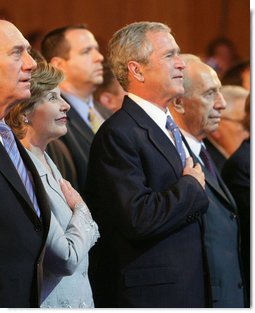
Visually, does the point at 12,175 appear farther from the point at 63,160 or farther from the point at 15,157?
the point at 63,160

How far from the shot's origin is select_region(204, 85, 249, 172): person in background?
18.1ft

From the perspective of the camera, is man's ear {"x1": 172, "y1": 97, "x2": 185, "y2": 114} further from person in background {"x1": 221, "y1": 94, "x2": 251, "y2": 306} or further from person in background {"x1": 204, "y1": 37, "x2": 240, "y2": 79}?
person in background {"x1": 204, "y1": 37, "x2": 240, "y2": 79}

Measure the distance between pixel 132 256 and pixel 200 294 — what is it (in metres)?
0.32

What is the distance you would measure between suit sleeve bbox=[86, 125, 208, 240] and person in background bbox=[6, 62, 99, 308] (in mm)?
169

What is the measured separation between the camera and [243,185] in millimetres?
4750

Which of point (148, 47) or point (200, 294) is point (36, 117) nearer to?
point (148, 47)

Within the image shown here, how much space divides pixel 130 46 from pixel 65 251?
3.38 feet

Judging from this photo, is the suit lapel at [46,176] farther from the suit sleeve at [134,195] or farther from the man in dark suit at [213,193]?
the man in dark suit at [213,193]

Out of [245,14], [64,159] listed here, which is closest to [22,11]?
[245,14]

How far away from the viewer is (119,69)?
4074mm

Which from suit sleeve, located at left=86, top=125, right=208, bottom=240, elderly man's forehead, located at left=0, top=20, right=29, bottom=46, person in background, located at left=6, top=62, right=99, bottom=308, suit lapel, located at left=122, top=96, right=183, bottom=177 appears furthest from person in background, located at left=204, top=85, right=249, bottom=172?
elderly man's forehead, located at left=0, top=20, right=29, bottom=46

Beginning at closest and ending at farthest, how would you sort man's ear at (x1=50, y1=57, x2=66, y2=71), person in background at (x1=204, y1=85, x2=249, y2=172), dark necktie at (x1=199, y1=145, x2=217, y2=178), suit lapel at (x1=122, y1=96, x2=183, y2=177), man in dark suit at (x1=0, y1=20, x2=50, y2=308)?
man in dark suit at (x1=0, y1=20, x2=50, y2=308)
suit lapel at (x1=122, y1=96, x2=183, y2=177)
dark necktie at (x1=199, y1=145, x2=217, y2=178)
man's ear at (x1=50, y1=57, x2=66, y2=71)
person in background at (x1=204, y1=85, x2=249, y2=172)

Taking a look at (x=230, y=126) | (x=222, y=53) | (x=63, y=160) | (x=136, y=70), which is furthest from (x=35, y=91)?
(x=222, y=53)

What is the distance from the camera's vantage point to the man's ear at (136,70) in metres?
4.03
